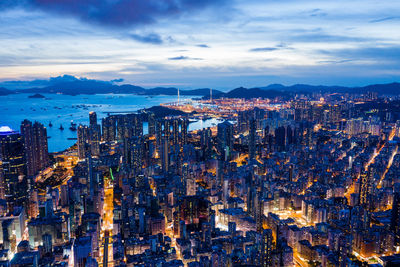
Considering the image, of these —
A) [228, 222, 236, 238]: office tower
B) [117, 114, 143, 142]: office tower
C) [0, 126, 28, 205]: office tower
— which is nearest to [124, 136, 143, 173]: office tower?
[117, 114, 143, 142]: office tower

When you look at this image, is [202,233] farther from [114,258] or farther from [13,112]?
[13,112]

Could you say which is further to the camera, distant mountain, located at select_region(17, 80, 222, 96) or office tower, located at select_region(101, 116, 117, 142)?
distant mountain, located at select_region(17, 80, 222, 96)

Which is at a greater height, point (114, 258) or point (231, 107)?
point (231, 107)

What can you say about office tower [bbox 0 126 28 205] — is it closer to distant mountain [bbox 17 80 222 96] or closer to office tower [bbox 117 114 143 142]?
office tower [bbox 117 114 143 142]

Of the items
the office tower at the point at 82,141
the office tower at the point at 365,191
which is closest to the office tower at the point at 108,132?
the office tower at the point at 82,141

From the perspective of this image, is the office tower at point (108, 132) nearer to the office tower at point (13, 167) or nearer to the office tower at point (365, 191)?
the office tower at point (13, 167)

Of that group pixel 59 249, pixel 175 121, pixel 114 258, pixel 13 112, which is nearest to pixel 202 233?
pixel 114 258

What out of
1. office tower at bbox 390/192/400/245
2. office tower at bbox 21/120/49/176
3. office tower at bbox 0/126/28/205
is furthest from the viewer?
office tower at bbox 21/120/49/176
